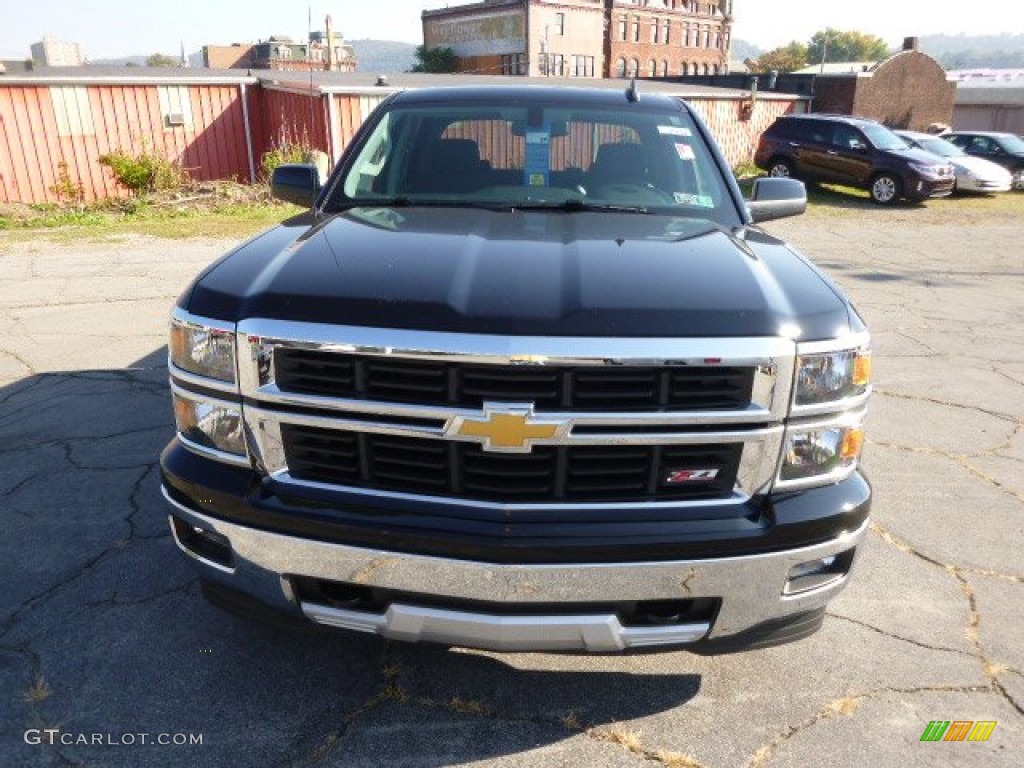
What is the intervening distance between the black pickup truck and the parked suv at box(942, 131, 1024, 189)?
2326 centimetres

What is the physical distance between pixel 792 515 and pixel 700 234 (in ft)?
3.72

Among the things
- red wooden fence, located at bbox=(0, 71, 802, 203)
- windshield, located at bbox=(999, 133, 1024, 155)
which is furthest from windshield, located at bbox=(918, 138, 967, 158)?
red wooden fence, located at bbox=(0, 71, 802, 203)

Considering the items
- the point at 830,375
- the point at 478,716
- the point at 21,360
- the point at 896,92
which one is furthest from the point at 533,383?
the point at 896,92

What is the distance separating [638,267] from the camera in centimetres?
236

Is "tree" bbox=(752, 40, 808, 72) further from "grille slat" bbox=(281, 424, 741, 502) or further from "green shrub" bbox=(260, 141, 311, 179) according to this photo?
"grille slat" bbox=(281, 424, 741, 502)

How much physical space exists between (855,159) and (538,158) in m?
16.5

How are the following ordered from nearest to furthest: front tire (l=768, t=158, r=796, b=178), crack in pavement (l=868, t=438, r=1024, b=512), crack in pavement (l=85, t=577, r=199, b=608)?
crack in pavement (l=85, t=577, r=199, b=608), crack in pavement (l=868, t=438, r=1024, b=512), front tire (l=768, t=158, r=796, b=178)

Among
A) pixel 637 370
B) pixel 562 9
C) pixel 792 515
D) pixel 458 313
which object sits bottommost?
pixel 792 515

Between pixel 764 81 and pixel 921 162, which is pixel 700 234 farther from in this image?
pixel 764 81

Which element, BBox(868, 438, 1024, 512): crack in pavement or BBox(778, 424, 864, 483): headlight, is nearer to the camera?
BBox(778, 424, 864, 483): headlight

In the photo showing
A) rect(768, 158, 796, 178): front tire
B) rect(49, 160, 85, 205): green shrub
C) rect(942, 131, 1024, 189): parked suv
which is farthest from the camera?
rect(942, 131, 1024, 189): parked suv

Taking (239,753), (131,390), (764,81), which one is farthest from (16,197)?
(764,81)

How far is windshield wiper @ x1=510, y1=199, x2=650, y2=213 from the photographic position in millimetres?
3186

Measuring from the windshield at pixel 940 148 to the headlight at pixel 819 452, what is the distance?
67.3ft
